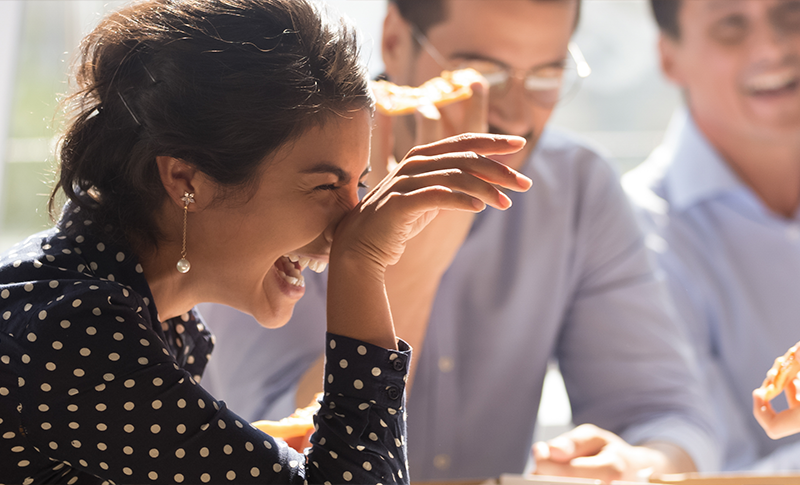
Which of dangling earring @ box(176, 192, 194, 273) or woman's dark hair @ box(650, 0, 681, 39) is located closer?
dangling earring @ box(176, 192, 194, 273)

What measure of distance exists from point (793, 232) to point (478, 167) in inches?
43.4

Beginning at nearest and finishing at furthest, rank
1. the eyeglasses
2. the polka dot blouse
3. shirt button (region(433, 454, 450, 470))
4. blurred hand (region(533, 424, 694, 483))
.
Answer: the polka dot blouse
blurred hand (region(533, 424, 694, 483))
the eyeglasses
shirt button (region(433, 454, 450, 470))

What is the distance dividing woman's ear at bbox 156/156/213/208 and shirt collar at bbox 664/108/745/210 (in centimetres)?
109

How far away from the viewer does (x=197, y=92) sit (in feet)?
1.49

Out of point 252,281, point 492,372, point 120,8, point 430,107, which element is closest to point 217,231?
point 252,281

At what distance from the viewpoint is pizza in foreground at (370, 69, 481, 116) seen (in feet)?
2.41

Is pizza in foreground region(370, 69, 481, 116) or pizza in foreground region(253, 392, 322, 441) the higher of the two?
pizza in foreground region(370, 69, 481, 116)

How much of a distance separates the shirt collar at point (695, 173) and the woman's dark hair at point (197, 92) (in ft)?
3.32

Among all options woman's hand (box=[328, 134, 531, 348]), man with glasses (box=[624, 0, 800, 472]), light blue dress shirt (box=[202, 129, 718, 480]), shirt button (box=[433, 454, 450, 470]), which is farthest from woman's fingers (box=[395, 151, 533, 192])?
man with glasses (box=[624, 0, 800, 472])

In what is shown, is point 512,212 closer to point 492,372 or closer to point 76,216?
point 492,372

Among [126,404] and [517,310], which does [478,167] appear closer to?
[126,404]

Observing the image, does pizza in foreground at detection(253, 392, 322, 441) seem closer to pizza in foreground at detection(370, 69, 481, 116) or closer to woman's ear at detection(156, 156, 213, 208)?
woman's ear at detection(156, 156, 213, 208)

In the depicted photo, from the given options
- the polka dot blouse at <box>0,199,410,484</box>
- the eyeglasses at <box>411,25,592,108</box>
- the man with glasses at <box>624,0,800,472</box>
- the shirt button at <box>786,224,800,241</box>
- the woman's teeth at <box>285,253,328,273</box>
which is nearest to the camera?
the polka dot blouse at <box>0,199,410,484</box>

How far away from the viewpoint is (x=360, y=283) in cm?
47
